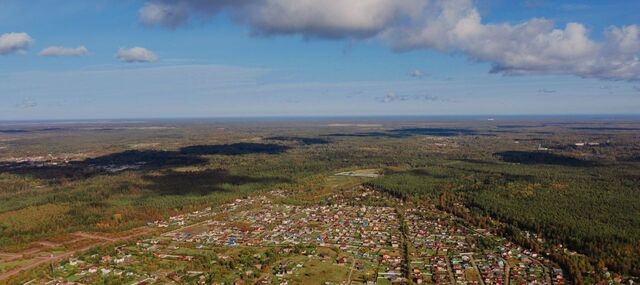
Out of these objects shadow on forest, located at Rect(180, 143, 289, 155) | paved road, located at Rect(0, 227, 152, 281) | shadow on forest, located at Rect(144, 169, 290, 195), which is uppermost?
shadow on forest, located at Rect(180, 143, 289, 155)

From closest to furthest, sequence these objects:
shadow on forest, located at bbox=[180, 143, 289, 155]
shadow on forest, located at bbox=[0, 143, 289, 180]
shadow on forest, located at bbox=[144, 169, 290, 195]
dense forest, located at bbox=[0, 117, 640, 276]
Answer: dense forest, located at bbox=[0, 117, 640, 276] < shadow on forest, located at bbox=[144, 169, 290, 195] < shadow on forest, located at bbox=[0, 143, 289, 180] < shadow on forest, located at bbox=[180, 143, 289, 155]

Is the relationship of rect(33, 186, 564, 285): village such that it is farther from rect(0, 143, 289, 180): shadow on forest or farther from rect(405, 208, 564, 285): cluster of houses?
rect(0, 143, 289, 180): shadow on forest

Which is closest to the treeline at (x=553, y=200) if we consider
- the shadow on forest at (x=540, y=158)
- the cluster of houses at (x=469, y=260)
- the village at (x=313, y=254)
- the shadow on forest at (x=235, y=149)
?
the cluster of houses at (x=469, y=260)

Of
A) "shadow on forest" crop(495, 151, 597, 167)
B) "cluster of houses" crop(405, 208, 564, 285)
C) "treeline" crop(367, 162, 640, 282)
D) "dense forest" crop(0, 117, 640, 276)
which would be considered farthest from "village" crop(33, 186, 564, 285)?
"shadow on forest" crop(495, 151, 597, 167)

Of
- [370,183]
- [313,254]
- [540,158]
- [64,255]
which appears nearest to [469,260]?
[313,254]

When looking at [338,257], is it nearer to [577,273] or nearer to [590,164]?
[577,273]

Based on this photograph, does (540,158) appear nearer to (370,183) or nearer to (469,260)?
(370,183)

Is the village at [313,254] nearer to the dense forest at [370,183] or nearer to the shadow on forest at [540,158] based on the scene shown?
the dense forest at [370,183]

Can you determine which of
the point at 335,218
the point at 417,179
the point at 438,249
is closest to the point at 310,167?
the point at 417,179
